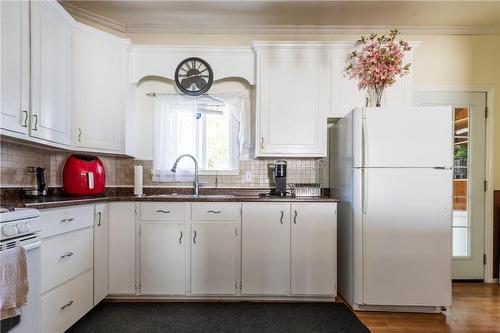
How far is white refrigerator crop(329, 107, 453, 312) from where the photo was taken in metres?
2.37

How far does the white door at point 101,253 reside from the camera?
236cm

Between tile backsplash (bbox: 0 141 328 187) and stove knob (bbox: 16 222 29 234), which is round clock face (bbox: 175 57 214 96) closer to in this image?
tile backsplash (bbox: 0 141 328 187)

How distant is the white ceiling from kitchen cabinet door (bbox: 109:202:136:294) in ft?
6.26

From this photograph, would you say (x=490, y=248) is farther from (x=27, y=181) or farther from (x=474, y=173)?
(x=27, y=181)

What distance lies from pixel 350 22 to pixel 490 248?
2.83 m

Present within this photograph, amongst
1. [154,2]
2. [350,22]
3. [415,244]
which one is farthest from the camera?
[350,22]

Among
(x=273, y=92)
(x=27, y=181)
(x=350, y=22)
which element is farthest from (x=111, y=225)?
(x=350, y=22)

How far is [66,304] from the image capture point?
1979 millimetres

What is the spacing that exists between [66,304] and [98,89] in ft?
5.79

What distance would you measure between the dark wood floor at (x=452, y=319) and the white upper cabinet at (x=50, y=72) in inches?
109

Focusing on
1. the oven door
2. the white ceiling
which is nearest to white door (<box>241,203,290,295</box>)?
the oven door

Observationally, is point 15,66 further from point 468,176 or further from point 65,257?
point 468,176

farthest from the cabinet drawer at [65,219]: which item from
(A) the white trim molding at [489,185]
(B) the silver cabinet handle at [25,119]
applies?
(A) the white trim molding at [489,185]

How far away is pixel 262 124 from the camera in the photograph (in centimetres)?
289
